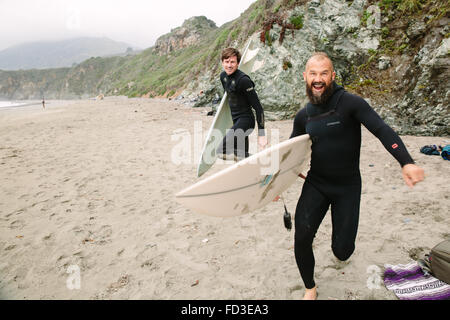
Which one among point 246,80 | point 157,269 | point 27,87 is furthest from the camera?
point 27,87

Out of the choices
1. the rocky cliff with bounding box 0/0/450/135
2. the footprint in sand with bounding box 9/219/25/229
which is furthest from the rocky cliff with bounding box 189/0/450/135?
the footprint in sand with bounding box 9/219/25/229

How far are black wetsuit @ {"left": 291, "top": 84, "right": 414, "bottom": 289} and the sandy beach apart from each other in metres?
0.66

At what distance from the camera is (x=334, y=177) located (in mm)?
2074

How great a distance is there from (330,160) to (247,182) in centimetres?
72

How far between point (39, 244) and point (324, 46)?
10.1 metres

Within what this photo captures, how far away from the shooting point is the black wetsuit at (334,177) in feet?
6.51

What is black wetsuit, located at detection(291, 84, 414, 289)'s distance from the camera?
1985 mm

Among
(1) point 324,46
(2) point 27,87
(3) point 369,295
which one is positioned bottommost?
(3) point 369,295

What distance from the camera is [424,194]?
3863 millimetres

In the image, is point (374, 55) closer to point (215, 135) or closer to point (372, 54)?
point (372, 54)

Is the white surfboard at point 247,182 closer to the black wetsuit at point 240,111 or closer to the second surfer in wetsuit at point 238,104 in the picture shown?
the second surfer in wetsuit at point 238,104
